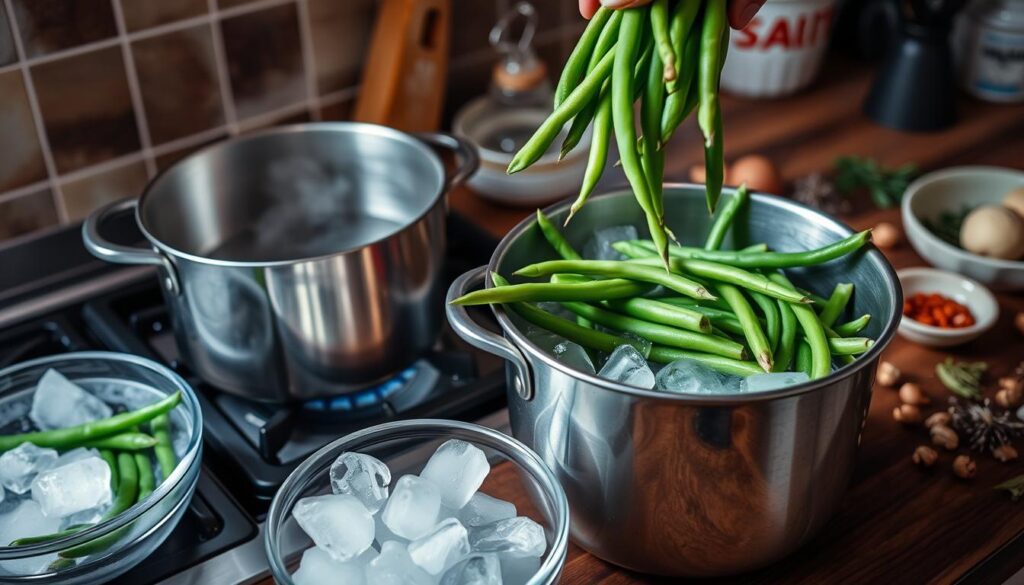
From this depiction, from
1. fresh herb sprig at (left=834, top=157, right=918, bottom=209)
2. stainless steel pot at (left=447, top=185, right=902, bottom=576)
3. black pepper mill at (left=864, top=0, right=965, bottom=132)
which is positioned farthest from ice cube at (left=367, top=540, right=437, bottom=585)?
black pepper mill at (left=864, top=0, right=965, bottom=132)

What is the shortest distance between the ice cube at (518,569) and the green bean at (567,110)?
12.1 inches

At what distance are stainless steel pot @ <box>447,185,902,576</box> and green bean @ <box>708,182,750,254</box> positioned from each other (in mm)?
144

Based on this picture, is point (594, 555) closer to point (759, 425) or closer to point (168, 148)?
point (759, 425)

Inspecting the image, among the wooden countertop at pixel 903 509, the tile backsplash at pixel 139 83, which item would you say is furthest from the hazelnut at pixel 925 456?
the tile backsplash at pixel 139 83

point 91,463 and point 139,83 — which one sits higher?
point 139,83

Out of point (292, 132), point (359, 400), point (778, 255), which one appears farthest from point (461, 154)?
point (778, 255)

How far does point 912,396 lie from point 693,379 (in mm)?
360

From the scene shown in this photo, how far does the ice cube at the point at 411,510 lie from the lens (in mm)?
807

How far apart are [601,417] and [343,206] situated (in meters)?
0.63

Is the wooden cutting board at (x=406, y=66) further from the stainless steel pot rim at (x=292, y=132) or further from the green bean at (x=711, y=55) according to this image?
the green bean at (x=711, y=55)

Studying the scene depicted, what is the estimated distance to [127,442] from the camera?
97cm

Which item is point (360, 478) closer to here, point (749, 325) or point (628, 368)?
point (628, 368)

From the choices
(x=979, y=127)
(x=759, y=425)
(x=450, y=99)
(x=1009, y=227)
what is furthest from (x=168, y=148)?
(x=979, y=127)

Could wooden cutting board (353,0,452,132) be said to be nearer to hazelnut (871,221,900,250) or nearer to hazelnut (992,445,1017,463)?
hazelnut (871,221,900,250)
